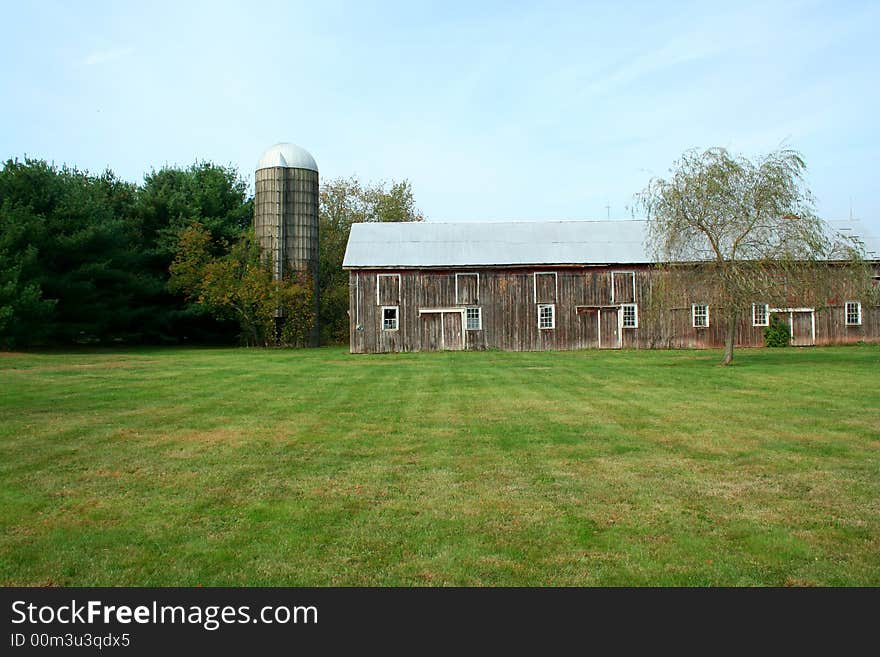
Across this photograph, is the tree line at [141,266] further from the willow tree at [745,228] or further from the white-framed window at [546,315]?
the willow tree at [745,228]

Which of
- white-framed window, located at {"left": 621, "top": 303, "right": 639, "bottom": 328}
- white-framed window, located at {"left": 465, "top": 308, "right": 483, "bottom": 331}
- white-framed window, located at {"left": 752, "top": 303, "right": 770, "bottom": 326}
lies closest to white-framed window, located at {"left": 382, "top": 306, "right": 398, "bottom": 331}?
white-framed window, located at {"left": 465, "top": 308, "right": 483, "bottom": 331}

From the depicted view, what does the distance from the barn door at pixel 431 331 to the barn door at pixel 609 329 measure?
774cm

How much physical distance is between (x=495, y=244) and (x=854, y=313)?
59.5 ft

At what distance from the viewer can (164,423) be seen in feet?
39.8

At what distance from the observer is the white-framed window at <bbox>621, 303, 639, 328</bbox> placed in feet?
122

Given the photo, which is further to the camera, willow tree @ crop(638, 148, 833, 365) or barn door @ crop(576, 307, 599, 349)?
barn door @ crop(576, 307, 599, 349)

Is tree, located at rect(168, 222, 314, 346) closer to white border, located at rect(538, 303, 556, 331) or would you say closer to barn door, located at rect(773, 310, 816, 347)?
white border, located at rect(538, 303, 556, 331)

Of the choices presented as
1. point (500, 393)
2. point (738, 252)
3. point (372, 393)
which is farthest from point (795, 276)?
point (372, 393)

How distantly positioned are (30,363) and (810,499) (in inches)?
1052

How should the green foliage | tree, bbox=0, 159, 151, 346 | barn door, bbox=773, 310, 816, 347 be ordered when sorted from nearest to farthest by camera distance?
tree, bbox=0, 159, 151, 346 < the green foliage < barn door, bbox=773, 310, 816, 347

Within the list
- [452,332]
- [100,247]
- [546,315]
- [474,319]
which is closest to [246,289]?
[100,247]

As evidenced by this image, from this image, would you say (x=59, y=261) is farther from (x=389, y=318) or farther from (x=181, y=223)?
(x=389, y=318)

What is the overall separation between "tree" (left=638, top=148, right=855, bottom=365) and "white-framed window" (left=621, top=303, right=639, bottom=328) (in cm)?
1246

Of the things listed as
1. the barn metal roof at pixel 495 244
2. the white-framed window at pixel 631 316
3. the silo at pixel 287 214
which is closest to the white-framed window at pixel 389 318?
the barn metal roof at pixel 495 244
